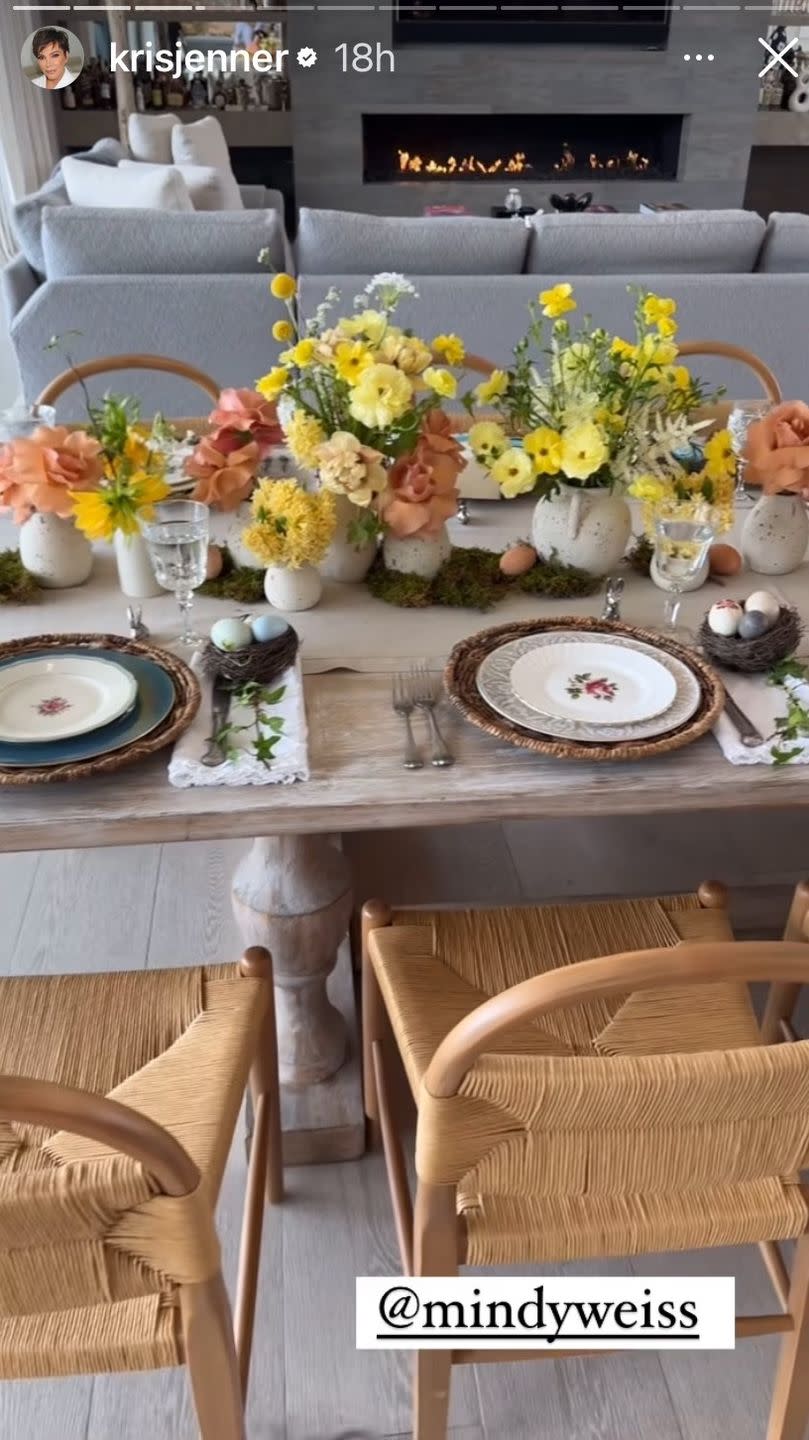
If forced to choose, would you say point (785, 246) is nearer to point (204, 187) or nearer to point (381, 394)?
point (204, 187)

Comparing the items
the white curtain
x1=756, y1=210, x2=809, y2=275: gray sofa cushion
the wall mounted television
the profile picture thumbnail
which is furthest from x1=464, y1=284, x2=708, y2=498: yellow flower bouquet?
the wall mounted television

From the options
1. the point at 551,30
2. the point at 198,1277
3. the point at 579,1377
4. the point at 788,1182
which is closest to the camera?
the point at 198,1277

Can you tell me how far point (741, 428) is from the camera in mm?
1799

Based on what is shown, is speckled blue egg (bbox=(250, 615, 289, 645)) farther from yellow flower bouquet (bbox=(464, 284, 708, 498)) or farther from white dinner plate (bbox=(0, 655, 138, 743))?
yellow flower bouquet (bbox=(464, 284, 708, 498))

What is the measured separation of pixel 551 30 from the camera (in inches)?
244

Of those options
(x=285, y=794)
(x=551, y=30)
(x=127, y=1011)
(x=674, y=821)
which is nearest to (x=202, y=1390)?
(x=127, y=1011)

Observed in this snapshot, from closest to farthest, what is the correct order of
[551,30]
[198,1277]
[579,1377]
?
1. [198,1277]
2. [579,1377]
3. [551,30]

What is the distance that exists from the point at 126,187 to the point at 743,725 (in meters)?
3.32

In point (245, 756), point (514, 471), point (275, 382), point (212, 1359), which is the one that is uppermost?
point (275, 382)

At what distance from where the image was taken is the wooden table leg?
4.59 ft

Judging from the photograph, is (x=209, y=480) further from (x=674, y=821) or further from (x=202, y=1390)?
(x=674, y=821)

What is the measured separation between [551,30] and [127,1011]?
21.8 feet

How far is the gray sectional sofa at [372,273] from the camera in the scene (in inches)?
122

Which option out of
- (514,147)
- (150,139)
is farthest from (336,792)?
(514,147)
